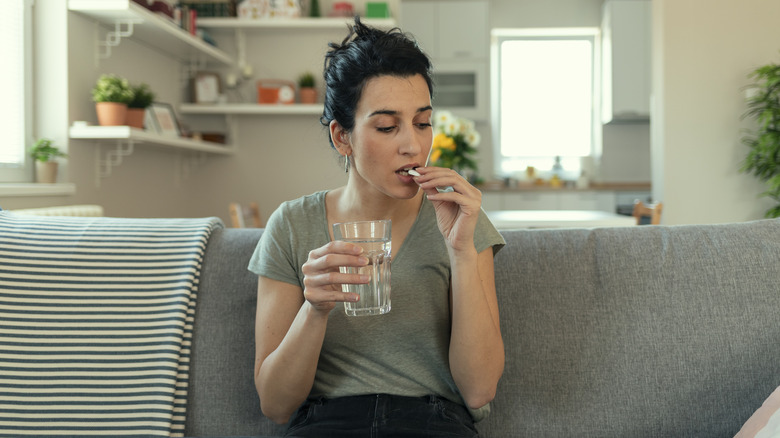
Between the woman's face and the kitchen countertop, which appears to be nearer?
the woman's face

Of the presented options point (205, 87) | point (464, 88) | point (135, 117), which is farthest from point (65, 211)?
point (464, 88)

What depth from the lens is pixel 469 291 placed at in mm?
1207

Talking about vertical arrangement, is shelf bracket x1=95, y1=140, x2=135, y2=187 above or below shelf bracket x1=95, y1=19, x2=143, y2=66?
below

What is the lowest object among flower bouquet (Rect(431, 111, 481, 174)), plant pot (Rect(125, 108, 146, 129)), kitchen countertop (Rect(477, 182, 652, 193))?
kitchen countertop (Rect(477, 182, 652, 193))

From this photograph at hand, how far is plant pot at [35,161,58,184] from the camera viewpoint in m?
2.91

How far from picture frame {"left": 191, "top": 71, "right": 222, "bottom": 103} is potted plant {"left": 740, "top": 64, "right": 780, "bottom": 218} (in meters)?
3.40

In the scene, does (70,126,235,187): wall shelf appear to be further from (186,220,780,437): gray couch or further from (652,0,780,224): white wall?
(652,0,780,224): white wall

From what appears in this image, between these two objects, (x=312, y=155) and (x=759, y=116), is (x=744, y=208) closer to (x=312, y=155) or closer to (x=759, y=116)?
(x=759, y=116)

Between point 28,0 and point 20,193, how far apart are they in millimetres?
898

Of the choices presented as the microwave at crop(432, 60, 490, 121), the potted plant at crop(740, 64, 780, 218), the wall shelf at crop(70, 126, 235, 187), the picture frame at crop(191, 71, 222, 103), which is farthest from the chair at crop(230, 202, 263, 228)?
the potted plant at crop(740, 64, 780, 218)

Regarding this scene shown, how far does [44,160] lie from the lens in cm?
290

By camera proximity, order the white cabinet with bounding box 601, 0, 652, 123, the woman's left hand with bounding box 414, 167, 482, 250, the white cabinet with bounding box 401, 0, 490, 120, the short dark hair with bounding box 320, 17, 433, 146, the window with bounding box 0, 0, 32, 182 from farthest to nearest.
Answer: the white cabinet with bounding box 401, 0, 490, 120 → the white cabinet with bounding box 601, 0, 652, 123 → the window with bounding box 0, 0, 32, 182 → the short dark hair with bounding box 320, 17, 433, 146 → the woman's left hand with bounding box 414, 167, 482, 250

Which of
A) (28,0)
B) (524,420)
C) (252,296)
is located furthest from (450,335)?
(28,0)

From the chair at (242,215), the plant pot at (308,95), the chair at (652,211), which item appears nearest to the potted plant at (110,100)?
the chair at (242,215)
